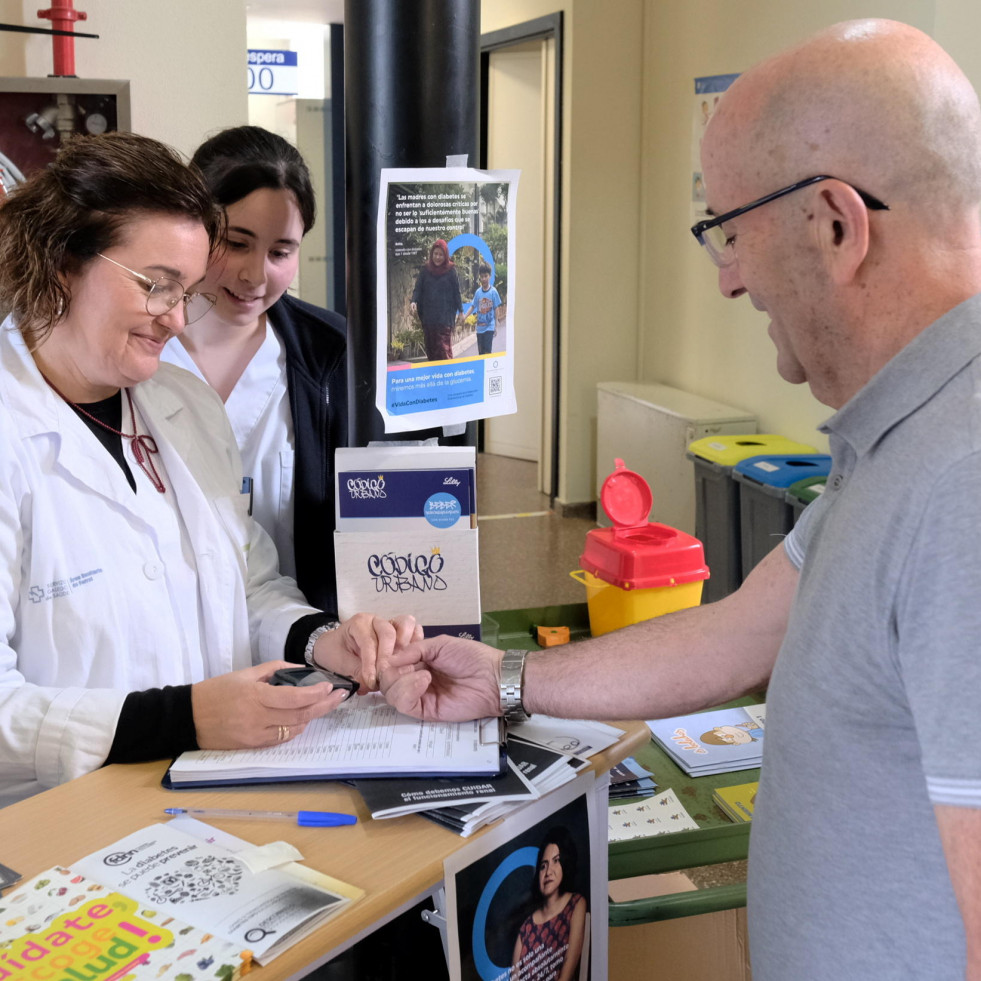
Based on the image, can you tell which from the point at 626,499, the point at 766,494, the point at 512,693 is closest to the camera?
the point at 512,693

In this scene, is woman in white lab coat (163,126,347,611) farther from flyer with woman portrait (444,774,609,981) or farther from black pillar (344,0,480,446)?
flyer with woman portrait (444,774,609,981)

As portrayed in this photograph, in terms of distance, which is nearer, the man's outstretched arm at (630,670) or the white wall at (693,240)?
the man's outstretched arm at (630,670)

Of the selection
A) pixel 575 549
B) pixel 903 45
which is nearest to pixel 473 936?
pixel 903 45

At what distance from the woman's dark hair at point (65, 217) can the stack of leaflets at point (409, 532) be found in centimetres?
44

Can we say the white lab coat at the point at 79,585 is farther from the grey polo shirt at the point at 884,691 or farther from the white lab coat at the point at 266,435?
the grey polo shirt at the point at 884,691

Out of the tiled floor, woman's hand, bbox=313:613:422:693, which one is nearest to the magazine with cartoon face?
woman's hand, bbox=313:613:422:693

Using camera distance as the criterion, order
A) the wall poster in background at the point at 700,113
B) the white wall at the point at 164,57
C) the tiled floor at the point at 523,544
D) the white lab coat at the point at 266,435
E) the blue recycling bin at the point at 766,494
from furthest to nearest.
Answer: the wall poster in background at the point at 700,113
the tiled floor at the point at 523,544
the blue recycling bin at the point at 766,494
the white wall at the point at 164,57
the white lab coat at the point at 266,435

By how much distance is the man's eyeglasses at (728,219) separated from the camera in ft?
3.24

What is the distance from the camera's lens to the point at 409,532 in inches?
62.0

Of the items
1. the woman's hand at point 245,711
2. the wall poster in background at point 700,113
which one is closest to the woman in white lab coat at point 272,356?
the woman's hand at point 245,711

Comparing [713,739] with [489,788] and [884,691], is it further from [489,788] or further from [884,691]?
[884,691]

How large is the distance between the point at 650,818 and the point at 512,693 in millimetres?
361

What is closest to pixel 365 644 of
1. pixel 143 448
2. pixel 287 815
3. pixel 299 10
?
pixel 287 815

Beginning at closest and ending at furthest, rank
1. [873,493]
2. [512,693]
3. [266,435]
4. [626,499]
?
[873,493] < [512,693] < [266,435] < [626,499]
